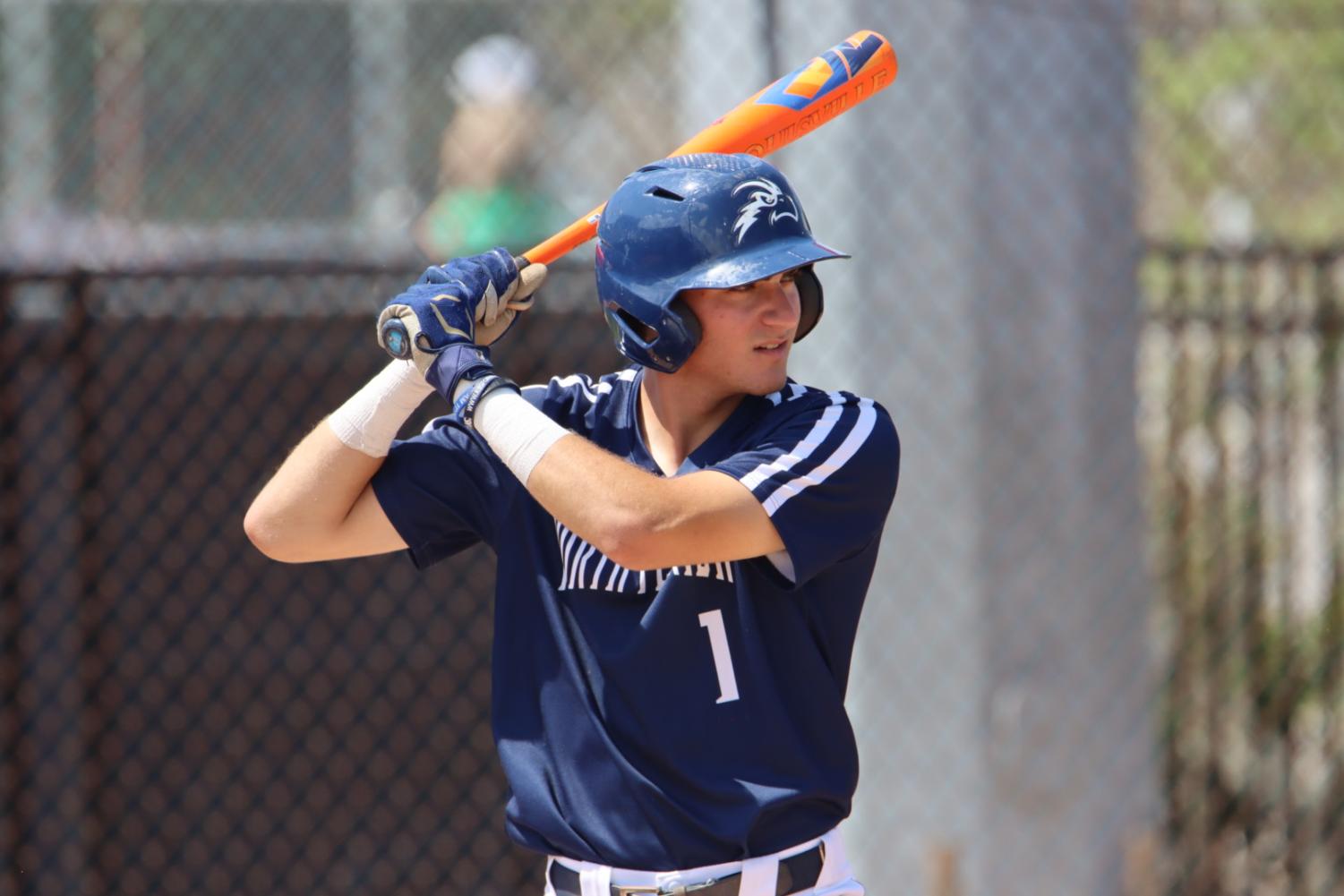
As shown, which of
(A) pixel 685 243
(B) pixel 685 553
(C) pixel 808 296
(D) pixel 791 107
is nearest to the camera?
(B) pixel 685 553

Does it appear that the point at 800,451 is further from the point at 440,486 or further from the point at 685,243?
the point at 440,486

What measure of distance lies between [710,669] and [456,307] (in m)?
0.60

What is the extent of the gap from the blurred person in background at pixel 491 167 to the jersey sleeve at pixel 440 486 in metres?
3.17

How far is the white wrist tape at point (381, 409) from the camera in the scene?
7.41 feet

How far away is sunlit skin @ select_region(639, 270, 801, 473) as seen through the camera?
213cm

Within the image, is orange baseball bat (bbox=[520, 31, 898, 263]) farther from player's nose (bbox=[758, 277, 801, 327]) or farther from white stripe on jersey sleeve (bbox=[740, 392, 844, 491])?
white stripe on jersey sleeve (bbox=[740, 392, 844, 491])

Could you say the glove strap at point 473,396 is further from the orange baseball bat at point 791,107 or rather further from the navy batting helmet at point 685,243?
the orange baseball bat at point 791,107

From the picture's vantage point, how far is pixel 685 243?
209 centimetres

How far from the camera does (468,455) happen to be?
2375mm

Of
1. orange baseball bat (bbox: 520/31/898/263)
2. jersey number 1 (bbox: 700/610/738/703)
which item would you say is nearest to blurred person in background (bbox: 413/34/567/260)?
orange baseball bat (bbox: 520/31/898/263)

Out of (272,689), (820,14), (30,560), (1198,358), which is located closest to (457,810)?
(272,689)

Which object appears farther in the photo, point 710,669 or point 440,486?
point 440,486

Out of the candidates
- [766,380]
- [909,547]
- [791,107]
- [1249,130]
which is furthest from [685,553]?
[1249,130]

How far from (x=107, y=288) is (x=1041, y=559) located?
101 inches
